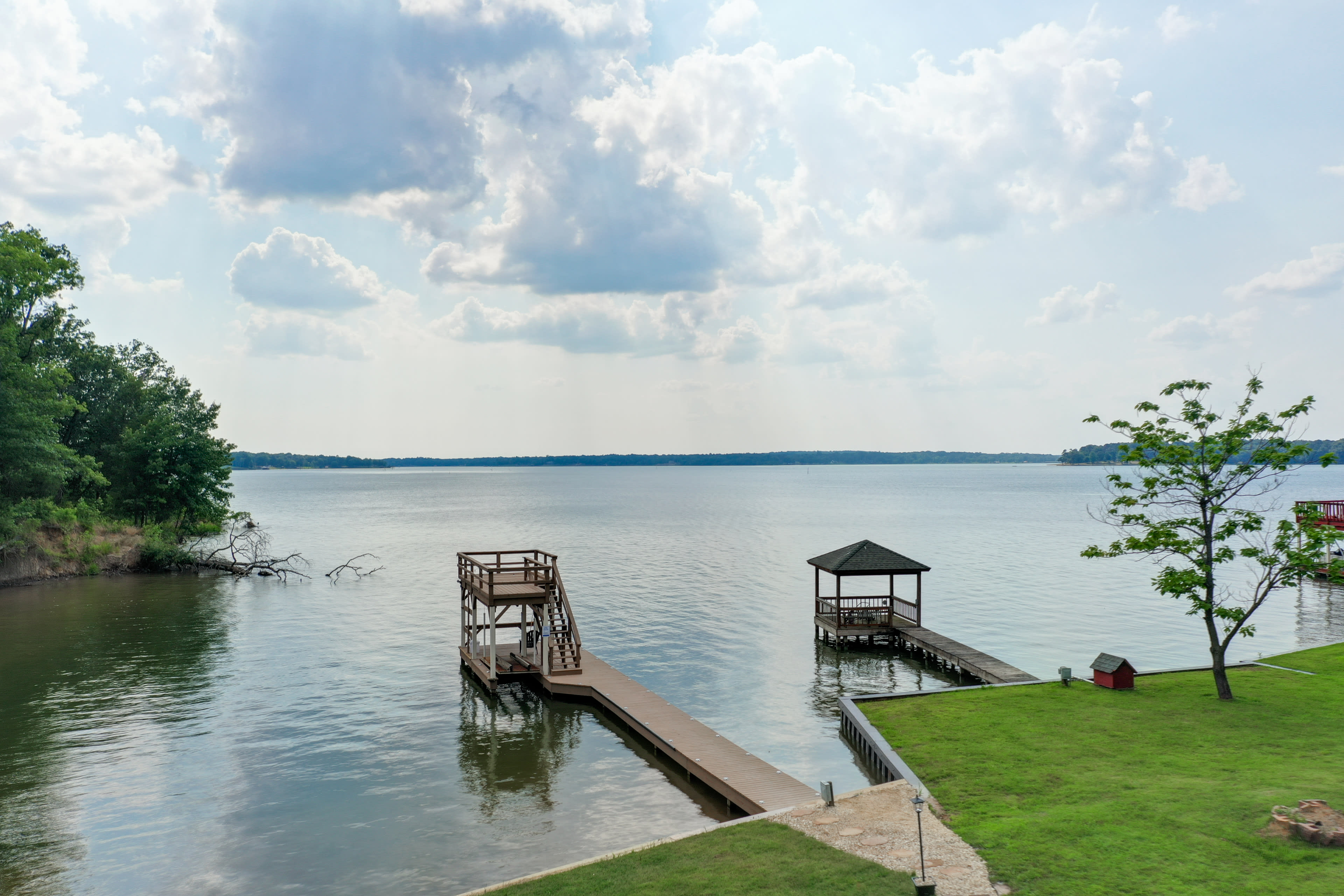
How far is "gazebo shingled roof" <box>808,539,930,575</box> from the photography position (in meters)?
31.1

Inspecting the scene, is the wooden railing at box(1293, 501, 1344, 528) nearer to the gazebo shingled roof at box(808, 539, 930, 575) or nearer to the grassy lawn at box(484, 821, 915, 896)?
the gazebo shingled roof at box(808, 539, 930, 575)

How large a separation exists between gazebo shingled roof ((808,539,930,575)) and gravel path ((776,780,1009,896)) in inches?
665

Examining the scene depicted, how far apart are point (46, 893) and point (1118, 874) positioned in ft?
55.3

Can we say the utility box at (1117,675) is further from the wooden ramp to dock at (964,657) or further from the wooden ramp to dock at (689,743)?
the wooden ramp to dock at (689,743)

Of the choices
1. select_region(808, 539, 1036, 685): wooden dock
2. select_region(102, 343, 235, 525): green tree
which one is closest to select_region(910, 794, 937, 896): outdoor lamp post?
select_region(808, 539, 1036, 685): wooden dock

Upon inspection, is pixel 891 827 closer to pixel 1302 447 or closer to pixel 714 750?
pixel 714 750

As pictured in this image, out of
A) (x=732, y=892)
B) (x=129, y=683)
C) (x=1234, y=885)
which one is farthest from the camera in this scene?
(x=129, y=683)

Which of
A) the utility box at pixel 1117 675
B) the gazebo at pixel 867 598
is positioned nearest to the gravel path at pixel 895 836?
the utility box at pixel 1117 675

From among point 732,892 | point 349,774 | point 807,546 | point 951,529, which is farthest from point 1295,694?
point 951,529

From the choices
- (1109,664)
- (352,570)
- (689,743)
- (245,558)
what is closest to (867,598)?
(1109,664)

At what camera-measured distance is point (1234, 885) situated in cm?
995

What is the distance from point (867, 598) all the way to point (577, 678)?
48.0ft

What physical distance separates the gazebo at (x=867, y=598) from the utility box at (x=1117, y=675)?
387 inches

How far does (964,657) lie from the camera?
27.1m
